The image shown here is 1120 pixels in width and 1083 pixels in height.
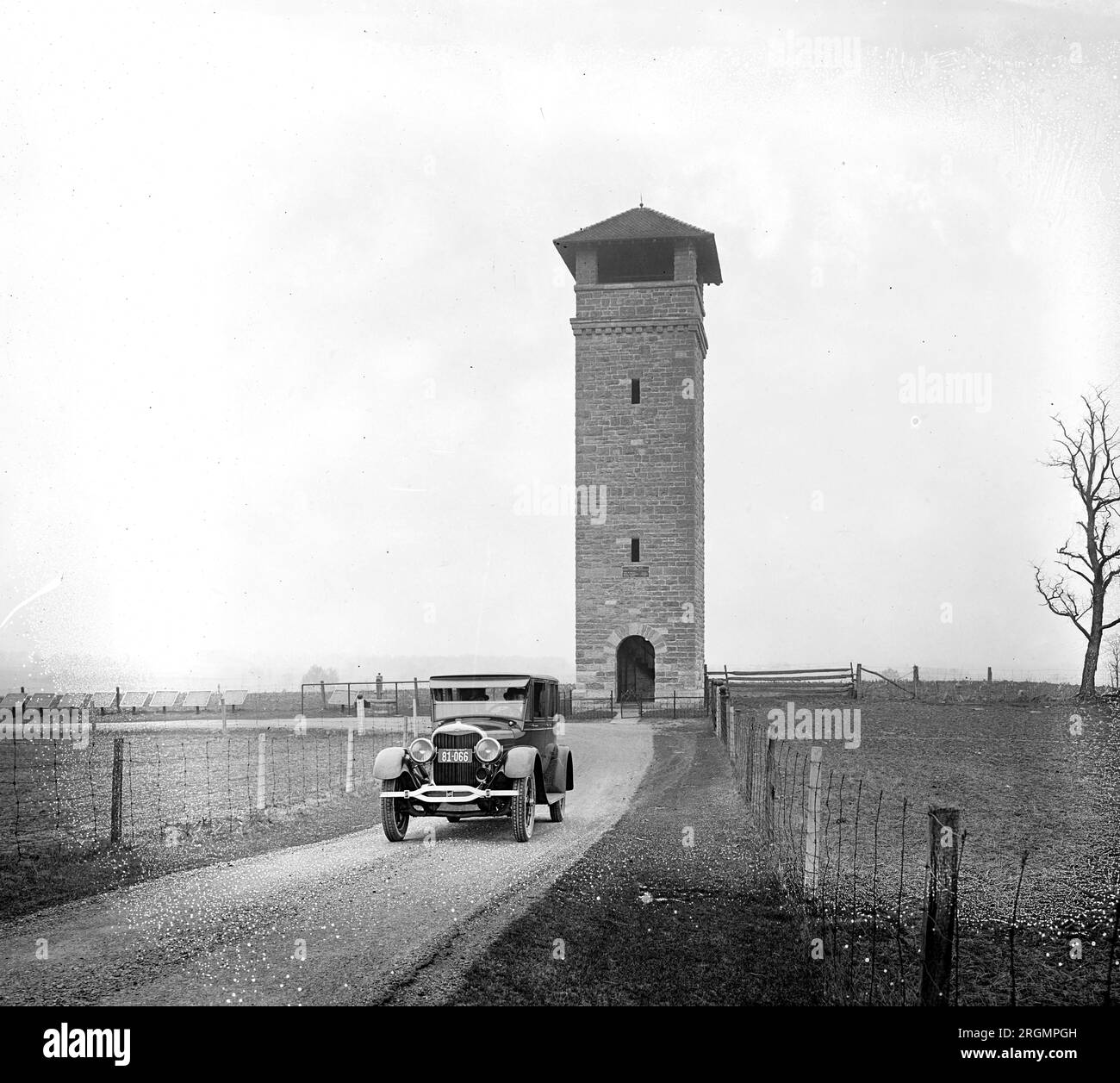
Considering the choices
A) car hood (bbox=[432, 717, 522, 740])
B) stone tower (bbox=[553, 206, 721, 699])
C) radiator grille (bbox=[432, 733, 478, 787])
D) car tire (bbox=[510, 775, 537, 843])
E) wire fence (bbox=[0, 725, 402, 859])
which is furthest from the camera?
stone tower (bbox=[553, 206, 721, 699])

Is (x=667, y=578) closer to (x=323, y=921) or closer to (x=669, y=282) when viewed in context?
(x=669, y=282)

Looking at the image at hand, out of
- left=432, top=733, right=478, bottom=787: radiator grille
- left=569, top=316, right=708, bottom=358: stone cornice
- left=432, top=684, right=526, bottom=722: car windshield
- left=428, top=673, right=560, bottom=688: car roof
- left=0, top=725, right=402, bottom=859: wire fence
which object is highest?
left=569, top=316, right=708, bottom=358: stone cornice

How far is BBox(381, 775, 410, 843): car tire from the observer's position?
1213 cm

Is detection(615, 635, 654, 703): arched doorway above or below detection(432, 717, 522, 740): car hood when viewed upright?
below

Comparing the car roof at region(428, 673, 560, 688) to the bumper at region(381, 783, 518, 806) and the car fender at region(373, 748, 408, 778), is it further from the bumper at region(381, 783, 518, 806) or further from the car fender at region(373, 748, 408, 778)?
the bumper at region(381, 783, 518, 806)

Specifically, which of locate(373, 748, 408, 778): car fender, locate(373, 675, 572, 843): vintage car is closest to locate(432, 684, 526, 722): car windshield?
locate(373, 675, 572, 843): vintage car

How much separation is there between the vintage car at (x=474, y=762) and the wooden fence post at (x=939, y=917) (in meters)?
6.52

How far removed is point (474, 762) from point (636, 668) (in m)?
24.1

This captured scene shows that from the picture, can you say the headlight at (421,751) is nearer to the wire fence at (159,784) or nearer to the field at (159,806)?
the field at (159,806)

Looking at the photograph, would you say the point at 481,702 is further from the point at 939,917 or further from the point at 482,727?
the point at 939,917

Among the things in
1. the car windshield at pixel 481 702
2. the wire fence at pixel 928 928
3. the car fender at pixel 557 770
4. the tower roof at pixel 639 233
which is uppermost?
the tower roof at pixel 639 233

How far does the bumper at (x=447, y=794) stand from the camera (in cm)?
1211

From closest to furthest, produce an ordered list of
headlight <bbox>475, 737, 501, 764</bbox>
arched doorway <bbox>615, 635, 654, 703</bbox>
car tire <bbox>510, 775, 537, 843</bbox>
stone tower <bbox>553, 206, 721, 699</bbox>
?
car tire <bbox>510, 775, 537, 843</bbox>, headlight <bbox>475, 737, 501, 764</bbox>, stone tower <bbox>553, 206, 721, 699</bbox>, arched doorway <bbox>615, 635, 654, 703</bbox>

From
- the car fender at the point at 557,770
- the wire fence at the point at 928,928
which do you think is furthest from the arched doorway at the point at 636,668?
the wire fence at the point at 928,928
